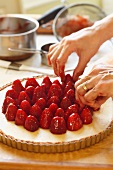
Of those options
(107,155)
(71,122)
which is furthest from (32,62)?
(107,155)

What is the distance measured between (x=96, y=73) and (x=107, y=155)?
0.77 ft

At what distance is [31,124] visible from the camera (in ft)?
3.35

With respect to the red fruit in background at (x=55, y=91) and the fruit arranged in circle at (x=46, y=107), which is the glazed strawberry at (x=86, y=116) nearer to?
the fruit arranged in circle at (x=46, y=107)

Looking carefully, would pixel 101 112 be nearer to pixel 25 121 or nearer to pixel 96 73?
pixel 96 73

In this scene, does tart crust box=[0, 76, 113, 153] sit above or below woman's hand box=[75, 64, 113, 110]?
below

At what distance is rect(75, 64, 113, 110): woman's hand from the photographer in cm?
99

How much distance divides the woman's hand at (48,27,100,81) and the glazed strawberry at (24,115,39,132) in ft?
0.79

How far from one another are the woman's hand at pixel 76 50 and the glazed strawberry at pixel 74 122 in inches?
8.7

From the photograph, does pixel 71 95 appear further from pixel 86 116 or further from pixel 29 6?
pixel 29 6

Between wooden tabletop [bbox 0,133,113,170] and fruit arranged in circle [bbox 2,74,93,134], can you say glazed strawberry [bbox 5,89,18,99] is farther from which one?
wooden tabletop [bbox 0,133,113,170]

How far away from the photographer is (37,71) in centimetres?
148

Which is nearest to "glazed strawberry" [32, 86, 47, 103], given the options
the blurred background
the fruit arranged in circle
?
the fruit arranged in circle

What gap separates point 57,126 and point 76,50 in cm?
31

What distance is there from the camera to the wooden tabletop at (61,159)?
0.93m
